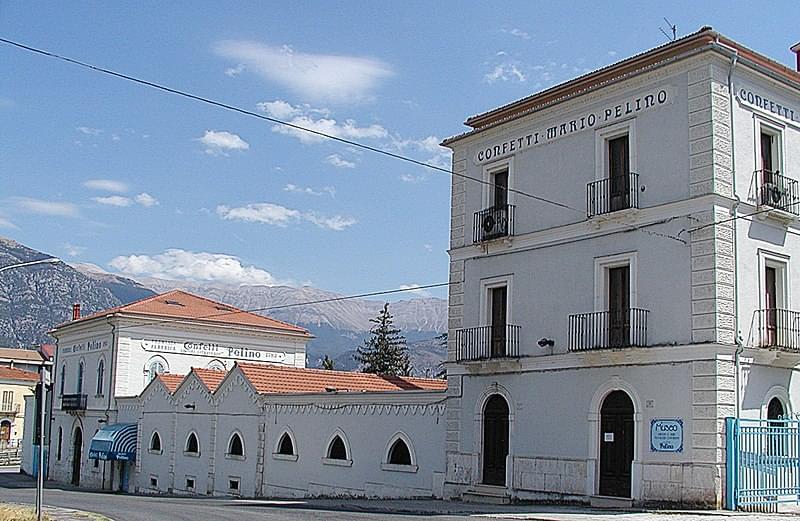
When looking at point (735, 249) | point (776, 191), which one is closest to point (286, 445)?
point (735, 249)

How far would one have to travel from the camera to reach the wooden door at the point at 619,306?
22859 mm

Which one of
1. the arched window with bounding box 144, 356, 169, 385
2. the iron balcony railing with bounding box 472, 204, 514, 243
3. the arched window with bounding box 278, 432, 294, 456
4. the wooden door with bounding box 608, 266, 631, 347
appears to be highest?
the iron balcony railing with bounding box 472, 204, 514, 243

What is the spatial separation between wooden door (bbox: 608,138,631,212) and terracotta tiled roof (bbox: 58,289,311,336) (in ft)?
101

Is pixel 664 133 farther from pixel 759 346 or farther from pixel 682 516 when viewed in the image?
pixel 682 516

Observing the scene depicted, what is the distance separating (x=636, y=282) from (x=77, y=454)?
38.9 m

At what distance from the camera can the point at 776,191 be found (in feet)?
74.1

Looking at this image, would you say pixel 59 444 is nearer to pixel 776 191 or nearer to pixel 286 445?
pixel 286 445

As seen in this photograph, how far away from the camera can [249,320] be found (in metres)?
52.7

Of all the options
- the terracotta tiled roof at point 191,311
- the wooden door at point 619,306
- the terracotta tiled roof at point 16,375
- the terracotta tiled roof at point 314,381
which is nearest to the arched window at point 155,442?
the terracotta tiled roof at point 191,311

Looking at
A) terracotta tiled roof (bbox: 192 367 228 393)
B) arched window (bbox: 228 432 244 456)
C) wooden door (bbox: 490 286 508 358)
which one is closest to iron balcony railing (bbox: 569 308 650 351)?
wooden door (bbox: 490 286 508 358)

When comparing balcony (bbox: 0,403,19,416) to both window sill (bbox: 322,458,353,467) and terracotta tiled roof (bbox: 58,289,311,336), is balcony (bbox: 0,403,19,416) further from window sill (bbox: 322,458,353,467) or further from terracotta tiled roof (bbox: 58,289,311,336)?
window sill (bbox: 322,458,353,467)

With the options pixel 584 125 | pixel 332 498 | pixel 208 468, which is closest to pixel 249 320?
pixel 208 468

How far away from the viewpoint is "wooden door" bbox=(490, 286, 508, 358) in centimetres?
2629

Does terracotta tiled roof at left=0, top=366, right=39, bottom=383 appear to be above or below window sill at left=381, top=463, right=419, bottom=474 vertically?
above
